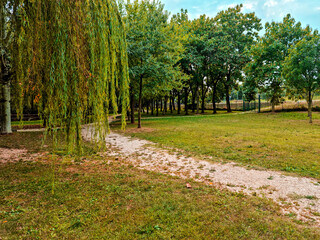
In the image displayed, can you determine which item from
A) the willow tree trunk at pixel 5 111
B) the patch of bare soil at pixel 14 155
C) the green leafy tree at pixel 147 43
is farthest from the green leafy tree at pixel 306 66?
the willow tree trunk at pixel 5 111

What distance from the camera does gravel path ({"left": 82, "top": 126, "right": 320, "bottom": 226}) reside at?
316cm

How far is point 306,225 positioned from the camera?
2590mm

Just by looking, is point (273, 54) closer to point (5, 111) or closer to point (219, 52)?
point (219, 52)

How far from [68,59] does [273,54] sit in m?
23.7

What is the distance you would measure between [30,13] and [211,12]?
2881cm

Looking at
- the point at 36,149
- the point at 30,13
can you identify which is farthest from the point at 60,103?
the point at 36,149

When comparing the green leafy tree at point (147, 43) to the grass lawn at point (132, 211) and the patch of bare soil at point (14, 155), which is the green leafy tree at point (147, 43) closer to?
the patch of bare soil at point (14, 155)

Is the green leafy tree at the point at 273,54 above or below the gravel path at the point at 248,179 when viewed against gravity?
above

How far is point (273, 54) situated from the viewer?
21.1 metres

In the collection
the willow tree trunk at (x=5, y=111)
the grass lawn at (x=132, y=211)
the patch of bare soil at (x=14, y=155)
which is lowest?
the grass lawn at (x=132, y=211)

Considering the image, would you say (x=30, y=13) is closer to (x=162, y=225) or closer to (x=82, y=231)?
(x=82, y=231)

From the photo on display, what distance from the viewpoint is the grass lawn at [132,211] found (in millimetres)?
2416

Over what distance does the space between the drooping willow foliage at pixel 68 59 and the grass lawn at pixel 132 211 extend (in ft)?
3.52

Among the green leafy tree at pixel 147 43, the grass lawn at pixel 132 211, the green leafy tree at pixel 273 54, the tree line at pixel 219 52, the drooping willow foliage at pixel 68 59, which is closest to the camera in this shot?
the grass lawn at pixel 132 211
